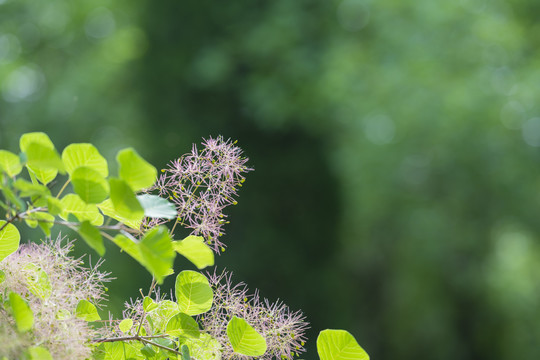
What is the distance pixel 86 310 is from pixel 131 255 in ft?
0.75

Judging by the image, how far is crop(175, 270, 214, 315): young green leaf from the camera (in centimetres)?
84

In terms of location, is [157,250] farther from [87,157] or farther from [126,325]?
[126,325]

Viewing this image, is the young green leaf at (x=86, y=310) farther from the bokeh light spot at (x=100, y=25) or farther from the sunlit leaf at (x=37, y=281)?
the bokeh light spot at (x=100, y=25)

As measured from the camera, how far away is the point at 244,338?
81 centimetres

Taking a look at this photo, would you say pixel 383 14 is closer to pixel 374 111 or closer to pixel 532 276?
pixel 374 111

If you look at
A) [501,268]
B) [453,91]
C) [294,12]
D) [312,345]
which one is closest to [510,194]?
[501,268]

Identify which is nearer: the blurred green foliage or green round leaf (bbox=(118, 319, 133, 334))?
green round leaf (bbox=(118, 319, 133, 334))

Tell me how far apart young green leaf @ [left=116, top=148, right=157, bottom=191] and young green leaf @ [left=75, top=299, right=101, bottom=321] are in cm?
26

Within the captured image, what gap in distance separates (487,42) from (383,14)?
1.33 meters

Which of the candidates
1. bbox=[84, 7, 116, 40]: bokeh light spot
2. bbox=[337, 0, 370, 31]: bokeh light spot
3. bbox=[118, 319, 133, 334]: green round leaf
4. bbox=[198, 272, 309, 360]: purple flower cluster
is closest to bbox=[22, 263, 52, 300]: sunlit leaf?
bbox=[118, 319, 133, 334]: green round leaf

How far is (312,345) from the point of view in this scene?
531cm

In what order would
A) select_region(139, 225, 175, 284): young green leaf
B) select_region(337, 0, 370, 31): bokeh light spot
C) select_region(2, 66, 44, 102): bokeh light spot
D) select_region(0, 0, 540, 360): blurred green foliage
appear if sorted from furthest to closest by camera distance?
select_region(2, 66, 44, 102): bokeh light spot < select_region(337, 0, 370, 31): bokeh light spot < select_region(0, 0, 540, 360): blurred green foliage < select_region(139, 225, 175, 284): young green leaf

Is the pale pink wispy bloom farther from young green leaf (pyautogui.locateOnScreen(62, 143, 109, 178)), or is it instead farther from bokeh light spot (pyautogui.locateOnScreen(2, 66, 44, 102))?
bokeh light spot (pyautogui.locateOnScreen(2, 66, 44, 102))

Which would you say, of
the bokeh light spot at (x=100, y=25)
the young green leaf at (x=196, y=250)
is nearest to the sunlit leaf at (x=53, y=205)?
the young green leaf at (x=196, y=250)
